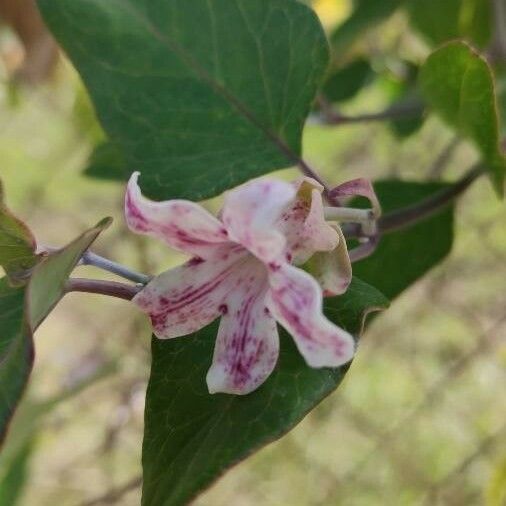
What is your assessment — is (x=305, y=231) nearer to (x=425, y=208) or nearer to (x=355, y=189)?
(x=355, y=189)

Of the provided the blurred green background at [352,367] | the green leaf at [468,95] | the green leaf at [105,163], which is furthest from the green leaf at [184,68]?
the blurred green background at [352,367]

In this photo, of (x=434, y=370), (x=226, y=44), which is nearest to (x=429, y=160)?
(x=434, y=370)

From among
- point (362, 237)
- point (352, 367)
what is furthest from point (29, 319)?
point (352, 367)

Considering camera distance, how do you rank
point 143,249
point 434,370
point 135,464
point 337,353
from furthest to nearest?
point 434,370, point 135,464, point 143,249, point 337,353

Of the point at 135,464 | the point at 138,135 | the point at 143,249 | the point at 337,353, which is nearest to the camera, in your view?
the point at 337,353

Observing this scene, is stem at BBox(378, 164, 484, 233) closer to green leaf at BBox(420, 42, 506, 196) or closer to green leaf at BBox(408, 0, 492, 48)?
green leaf at BBox(420, 42, 506, 196)

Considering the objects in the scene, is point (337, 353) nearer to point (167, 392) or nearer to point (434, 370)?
point (167, 392)

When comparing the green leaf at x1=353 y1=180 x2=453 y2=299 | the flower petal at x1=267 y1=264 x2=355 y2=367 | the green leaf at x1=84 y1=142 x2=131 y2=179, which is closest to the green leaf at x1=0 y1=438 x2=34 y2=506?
the green leaf at x1=84 y1=142 x2=131 y2=179
